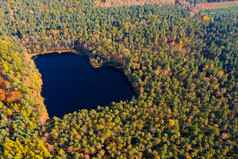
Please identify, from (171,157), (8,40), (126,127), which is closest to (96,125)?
(126,127)

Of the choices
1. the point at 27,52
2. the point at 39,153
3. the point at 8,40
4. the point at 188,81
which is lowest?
the point at 39,153

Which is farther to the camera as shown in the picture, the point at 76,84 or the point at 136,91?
the point at 76,84

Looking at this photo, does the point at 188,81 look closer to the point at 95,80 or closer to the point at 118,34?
the point at 95,80

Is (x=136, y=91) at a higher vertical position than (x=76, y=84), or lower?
lower

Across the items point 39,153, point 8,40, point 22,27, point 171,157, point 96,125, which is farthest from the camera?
point 22,27

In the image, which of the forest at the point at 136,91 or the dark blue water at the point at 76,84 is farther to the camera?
the dark blue water at the point at 76,84
